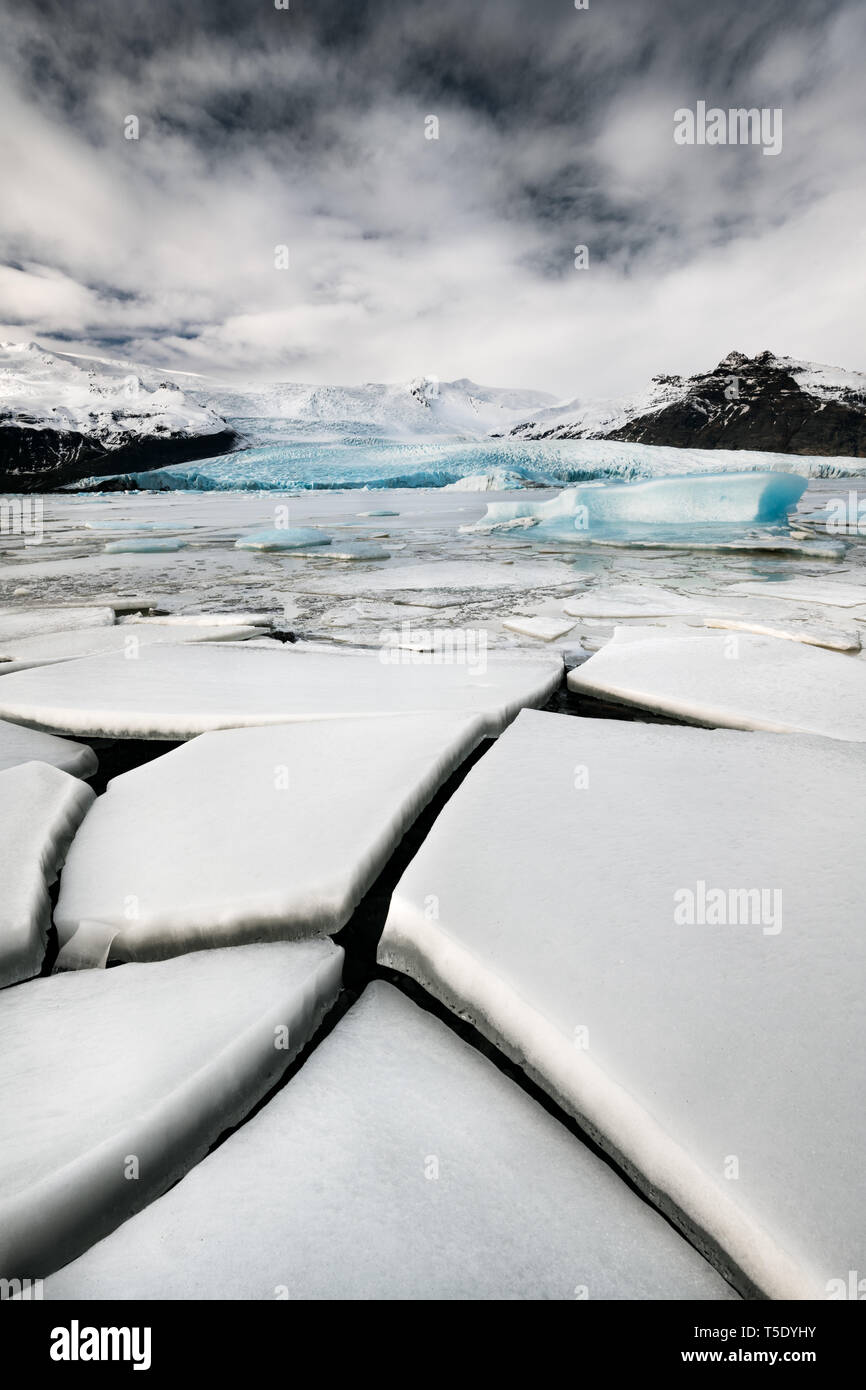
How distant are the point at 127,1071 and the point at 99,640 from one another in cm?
173

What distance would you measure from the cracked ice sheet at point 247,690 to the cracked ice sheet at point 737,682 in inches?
6.4

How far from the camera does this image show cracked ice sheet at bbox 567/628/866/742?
1.29 meters

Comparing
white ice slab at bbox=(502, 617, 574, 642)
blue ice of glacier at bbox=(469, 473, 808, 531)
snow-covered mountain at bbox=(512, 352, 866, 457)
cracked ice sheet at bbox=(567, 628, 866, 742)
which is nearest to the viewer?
cracked ice sheet at bbox=(567, 628, 866, 742)

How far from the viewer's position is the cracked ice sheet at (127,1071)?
0.43 m

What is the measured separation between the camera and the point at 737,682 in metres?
1.49

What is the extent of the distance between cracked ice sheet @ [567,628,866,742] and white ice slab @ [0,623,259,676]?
0.31 metres

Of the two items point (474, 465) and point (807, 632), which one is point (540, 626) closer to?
point (807, 632)

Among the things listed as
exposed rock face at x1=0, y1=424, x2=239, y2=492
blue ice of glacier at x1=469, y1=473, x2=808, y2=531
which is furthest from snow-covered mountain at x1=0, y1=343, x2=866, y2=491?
blue ice of glacier at x1=469, y1=473, x2=808, y2=531

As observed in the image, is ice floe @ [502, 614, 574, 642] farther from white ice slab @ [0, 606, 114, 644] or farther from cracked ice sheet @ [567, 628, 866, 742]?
white ice slab @ [0, 606, 114, 644]

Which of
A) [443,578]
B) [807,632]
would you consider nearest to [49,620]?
[443,578]

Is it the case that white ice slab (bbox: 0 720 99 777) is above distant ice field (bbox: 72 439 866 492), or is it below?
below

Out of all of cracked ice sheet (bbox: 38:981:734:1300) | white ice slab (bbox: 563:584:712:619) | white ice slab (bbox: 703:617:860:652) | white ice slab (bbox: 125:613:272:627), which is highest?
white ice slab (bbox: 563:584:712:619)

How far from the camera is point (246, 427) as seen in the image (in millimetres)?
40125
